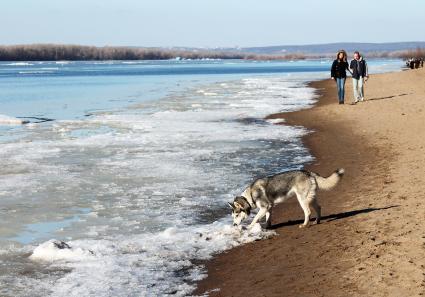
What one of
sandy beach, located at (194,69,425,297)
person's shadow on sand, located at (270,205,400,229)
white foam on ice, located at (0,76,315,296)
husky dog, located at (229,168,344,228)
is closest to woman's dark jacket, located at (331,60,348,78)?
white foam on ice, located at (0,76,315,296)

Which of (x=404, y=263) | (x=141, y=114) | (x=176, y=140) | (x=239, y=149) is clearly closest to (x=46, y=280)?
(x=404, y=263)

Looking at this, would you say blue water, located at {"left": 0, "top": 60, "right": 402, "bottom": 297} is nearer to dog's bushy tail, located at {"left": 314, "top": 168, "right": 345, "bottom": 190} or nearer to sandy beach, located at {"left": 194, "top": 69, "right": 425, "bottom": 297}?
sandy beach, located at {"left": 194, "top": 69, "right": 425, "bottom": 297}

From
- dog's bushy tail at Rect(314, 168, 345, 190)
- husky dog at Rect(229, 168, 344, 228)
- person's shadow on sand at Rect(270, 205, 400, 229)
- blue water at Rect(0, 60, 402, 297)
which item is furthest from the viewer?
person's shadow on sand at Rect(270, 205, 400, 229)

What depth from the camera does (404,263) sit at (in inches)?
276

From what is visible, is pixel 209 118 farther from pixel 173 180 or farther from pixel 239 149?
pixel 173 180

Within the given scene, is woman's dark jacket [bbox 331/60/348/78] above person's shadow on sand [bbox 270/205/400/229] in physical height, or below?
above

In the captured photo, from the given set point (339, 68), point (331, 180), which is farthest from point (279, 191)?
point (339, 68)

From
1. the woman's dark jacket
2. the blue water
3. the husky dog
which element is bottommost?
the blue water

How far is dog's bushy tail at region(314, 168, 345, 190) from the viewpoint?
29.2 feet

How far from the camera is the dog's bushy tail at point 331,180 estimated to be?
8.89 m

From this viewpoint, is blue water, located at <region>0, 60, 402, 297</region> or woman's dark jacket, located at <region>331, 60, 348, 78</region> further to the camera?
woman's dark jacket, located at <region>331, 60, 348, 78</region>

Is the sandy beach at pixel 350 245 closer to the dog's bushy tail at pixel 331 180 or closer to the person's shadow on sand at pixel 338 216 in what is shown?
the person's shadow on sand at pixel 338 216

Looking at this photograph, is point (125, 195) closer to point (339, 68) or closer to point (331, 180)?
point (331, 180)

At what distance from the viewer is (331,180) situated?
8945 millimetres
